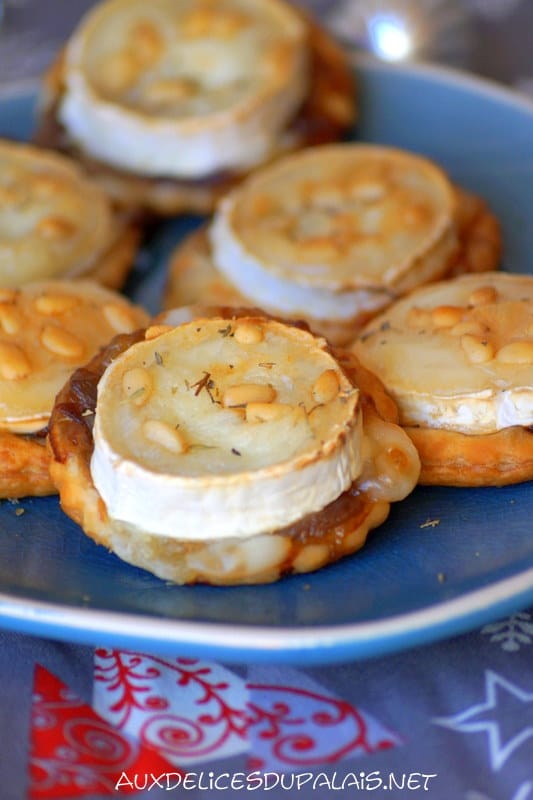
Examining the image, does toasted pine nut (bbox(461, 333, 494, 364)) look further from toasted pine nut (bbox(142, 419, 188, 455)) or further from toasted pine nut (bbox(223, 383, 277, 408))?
toasted pine nut (bbox(142, 419, 188, 455))

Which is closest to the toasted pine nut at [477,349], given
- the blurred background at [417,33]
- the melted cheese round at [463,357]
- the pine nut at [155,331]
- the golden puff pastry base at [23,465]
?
the melted cheese round at [463,357]

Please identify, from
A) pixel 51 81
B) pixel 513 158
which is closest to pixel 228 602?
pixel 513 158

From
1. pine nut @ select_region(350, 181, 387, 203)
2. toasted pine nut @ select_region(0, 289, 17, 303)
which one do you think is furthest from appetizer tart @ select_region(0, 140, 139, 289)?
pine nut @ select_region(350, 181, 387, 203)

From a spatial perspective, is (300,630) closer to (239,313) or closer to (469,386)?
(469,386)

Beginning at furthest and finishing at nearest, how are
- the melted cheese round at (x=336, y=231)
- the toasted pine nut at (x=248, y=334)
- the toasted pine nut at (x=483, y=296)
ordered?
1. the melted cheese round at (x=336, y=231)
2. the toasted pine nut at (x=483, y=296)
3. the toasted pine nut at (x=248, y=334)

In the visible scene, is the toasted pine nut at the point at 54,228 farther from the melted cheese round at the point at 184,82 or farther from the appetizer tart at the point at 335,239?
the melted cheese round at the point at 184,82

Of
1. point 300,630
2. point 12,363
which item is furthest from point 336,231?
point 300,630

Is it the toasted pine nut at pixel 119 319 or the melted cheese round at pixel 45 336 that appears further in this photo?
the toasted pine nut at pixel 119 319

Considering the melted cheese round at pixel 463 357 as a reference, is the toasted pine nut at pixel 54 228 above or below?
below

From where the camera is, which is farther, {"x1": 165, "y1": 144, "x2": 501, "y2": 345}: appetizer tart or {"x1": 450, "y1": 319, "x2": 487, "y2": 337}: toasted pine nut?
{"x1": 165, "y1": 144, "x2": 501, "y2": 345}: appetizer tart
